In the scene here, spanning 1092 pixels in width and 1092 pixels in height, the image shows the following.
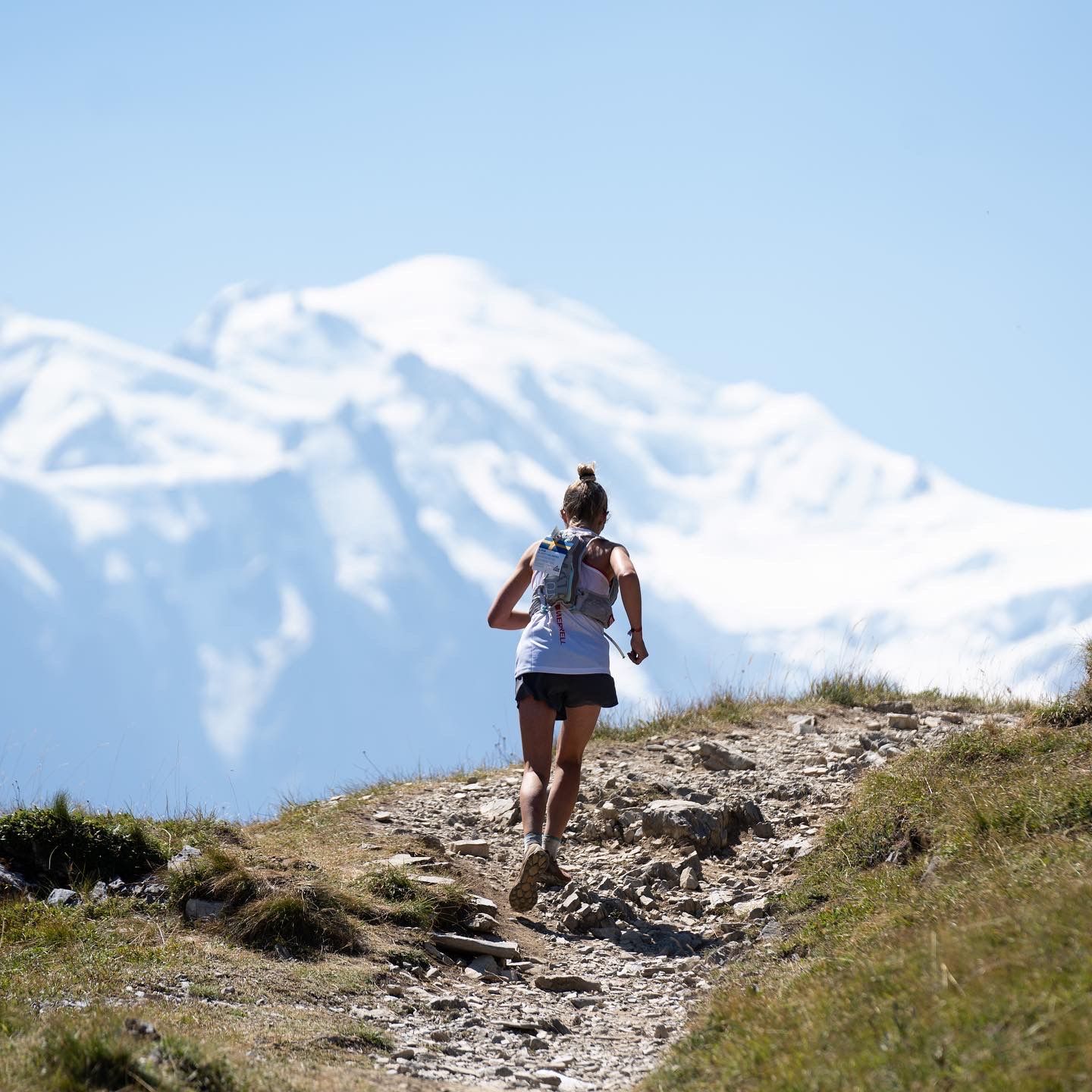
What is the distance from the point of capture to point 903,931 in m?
4.80

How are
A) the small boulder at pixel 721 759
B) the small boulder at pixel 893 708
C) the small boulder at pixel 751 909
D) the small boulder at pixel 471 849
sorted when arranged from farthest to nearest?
the small boulder at pixel 893 708 → the small boulder at pixel 721 759 → the small boulder at pixel 471 849 → the small boulder at pixel 751 909

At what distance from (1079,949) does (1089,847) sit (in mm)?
1513

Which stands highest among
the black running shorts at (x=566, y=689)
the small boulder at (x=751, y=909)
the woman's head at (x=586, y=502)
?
the woman's head at (x=586, y=502)

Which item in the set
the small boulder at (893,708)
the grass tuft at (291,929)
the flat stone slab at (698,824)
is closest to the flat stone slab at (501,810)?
the flat stone slab at (698,824)

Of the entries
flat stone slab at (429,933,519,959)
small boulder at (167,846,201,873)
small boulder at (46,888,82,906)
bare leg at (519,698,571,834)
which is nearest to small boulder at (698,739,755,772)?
bare leg at (519,698,571,834)

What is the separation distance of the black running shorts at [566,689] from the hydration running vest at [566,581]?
386 millimetres

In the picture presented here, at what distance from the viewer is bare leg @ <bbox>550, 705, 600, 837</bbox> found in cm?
746

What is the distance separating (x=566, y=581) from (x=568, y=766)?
113 cm

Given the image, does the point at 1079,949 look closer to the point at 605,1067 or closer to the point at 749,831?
the point at 605,1067

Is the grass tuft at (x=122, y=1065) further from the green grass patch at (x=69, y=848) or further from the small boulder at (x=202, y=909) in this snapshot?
the green grass patch at (x=69, y=848)

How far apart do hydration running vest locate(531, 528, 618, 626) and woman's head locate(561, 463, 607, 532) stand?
13 centimetres

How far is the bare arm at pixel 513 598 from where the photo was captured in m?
7.76

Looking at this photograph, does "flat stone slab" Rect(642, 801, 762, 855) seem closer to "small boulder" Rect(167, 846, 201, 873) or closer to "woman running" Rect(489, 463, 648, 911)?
"woman running" Rect(489, 463, 648, 911)

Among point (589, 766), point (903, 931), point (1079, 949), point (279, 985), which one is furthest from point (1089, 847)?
point (589, 766)
